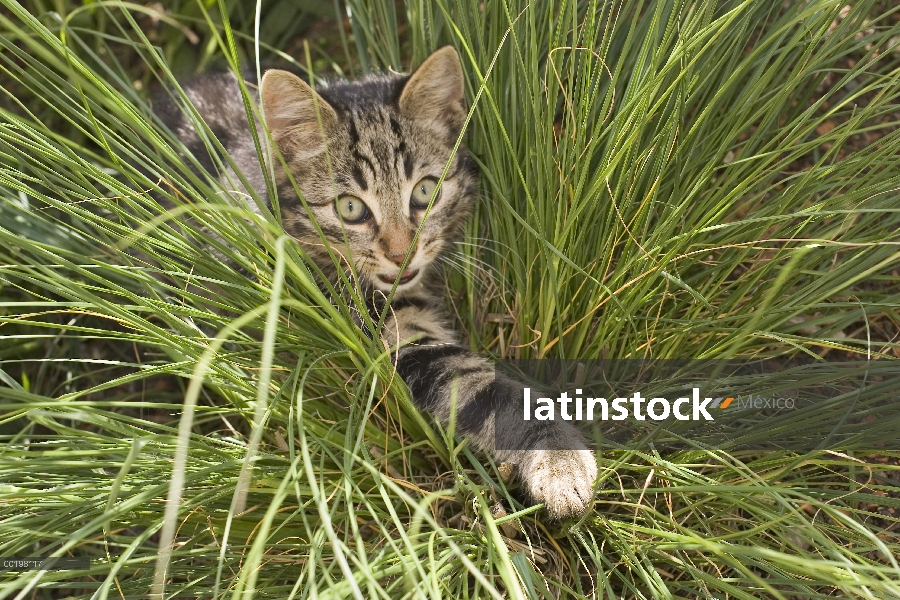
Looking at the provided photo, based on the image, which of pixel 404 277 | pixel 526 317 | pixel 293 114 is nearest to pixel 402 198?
pixel 404 277

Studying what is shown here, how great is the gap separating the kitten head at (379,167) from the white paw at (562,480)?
0.60m

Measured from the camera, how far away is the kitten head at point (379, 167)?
1.83 metres

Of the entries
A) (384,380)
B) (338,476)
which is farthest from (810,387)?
(338,476)

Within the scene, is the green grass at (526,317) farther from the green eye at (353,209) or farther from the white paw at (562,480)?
the green eye at (353,209)

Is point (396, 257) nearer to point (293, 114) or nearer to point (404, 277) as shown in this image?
point (404, 277)

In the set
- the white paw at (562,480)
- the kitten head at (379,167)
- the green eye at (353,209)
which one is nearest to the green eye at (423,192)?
the kitten head at (379,167)

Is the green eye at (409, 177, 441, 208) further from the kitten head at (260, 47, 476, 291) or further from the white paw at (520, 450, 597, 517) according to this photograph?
the white paw at (520, 450, 597, 517)

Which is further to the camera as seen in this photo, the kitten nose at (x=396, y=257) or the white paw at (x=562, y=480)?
the kitten nose at (x=396, y=257)

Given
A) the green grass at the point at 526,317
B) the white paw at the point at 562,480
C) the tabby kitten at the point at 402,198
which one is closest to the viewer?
the green grass at the point at 526,317

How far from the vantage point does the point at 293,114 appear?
1.80 metres

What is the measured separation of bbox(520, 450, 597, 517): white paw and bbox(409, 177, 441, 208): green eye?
71cm

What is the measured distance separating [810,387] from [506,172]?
0.95 meters

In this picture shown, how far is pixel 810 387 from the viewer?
1823 millimetres

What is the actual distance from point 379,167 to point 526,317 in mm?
553
